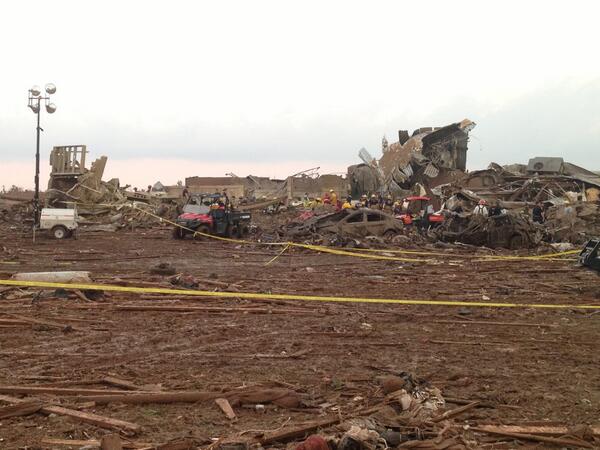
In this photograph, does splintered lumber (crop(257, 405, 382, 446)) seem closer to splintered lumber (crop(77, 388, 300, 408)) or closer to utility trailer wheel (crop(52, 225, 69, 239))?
splintered lumber (crop(77, 388, 300, 408))

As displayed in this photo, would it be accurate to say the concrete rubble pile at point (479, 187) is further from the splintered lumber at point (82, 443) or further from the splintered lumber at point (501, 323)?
the splintered lumber at point (82, 443)

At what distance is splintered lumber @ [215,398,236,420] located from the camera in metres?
5.21

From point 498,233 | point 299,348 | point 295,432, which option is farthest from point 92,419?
point 498,233

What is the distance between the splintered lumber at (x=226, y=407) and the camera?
5215 millimetres

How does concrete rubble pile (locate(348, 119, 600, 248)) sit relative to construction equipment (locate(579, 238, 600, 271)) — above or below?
above

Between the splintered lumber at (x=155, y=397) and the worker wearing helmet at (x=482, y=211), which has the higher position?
the worker wearing helmet at (x=482, y=211)

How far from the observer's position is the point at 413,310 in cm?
1061

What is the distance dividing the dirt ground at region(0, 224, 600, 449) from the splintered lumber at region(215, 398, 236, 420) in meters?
0.07

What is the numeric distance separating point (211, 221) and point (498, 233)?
12.2 metres

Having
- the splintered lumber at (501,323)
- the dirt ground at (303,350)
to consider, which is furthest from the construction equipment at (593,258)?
the splintered lumber at (501,323)

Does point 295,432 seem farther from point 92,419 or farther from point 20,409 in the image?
point 20,409

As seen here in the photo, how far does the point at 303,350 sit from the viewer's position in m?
7.58

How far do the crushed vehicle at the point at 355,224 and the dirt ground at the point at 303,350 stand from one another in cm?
1042

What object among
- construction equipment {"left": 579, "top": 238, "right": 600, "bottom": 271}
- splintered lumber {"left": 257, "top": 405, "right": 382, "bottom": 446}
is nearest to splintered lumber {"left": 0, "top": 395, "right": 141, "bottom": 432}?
splintered lumber {"left": 257, "top": 405, "right": 382, "bottom": 446}
